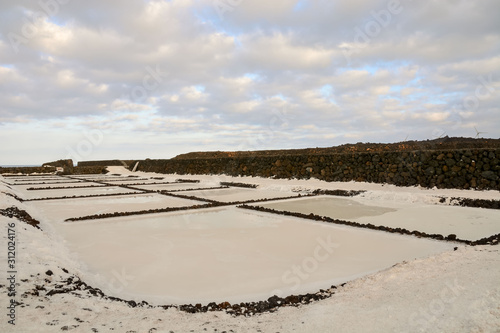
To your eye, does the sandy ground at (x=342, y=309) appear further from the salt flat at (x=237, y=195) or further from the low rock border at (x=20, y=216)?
the salt flat at (x=237, y=195)

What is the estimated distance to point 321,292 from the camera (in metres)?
3.03

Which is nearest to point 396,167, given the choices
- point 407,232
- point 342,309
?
point 407,232

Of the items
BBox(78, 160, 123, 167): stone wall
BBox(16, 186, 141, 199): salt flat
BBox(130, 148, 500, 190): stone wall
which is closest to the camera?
BBox(130, 148, 500, 190): stone wall

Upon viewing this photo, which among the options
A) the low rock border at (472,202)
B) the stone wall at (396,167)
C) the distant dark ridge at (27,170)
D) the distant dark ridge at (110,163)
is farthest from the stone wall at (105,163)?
the low rock border at (472,202)

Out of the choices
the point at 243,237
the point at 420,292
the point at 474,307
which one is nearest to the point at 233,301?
the point at 420,292

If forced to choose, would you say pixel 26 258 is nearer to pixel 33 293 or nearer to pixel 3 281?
pixel 3 281

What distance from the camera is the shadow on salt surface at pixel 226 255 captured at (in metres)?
3.21

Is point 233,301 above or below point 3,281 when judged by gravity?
below

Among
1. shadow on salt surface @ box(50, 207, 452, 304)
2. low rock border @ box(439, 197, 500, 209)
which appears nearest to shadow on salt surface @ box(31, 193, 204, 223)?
shadow on salt surface @ box(50, 207, 452, 304)

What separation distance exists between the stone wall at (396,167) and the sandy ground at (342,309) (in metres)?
8.21

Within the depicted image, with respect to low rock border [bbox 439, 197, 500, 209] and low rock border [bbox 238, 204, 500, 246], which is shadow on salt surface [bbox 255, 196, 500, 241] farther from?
low rock border [bbox 439, 197, 500, 209]

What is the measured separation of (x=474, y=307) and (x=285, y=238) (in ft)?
9.55

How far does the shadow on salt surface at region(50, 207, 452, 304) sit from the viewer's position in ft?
10.5

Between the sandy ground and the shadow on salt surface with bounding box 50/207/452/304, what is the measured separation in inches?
11.5
